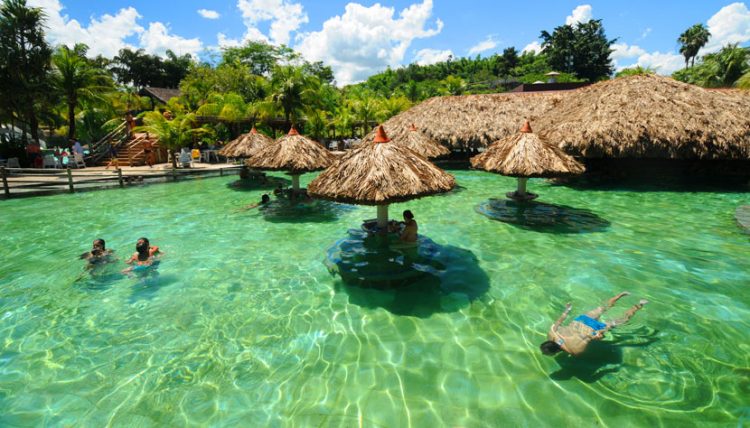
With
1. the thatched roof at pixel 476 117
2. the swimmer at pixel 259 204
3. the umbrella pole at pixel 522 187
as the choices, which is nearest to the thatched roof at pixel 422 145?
the thatched roof at pixel 476 117

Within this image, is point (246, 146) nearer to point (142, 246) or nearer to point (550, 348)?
point (142, 246)

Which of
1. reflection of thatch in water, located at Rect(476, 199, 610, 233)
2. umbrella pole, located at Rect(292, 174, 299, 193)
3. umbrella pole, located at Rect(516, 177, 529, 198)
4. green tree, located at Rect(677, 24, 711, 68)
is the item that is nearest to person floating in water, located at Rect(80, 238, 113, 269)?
umbrella pole, located at Rect(292, 174, 299, 193)

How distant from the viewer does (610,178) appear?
54.1 feet

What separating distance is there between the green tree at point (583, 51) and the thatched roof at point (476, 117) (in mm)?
43226

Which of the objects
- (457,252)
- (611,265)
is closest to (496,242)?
(457,252)

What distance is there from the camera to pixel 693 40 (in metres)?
54.7

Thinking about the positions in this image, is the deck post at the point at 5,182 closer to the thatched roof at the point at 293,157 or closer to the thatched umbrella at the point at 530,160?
the thatched roof at the point at 293,157

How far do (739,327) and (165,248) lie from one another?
10.9 m

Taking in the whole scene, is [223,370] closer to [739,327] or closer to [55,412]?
[55,412]

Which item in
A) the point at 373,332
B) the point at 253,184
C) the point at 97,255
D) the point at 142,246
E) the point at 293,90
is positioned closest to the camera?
the point at 373,332

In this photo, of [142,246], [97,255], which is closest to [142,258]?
[142,246]

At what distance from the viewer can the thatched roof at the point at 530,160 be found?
392 inches

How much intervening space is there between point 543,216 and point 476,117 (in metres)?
12.6

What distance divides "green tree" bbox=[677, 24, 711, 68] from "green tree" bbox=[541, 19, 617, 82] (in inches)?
456
